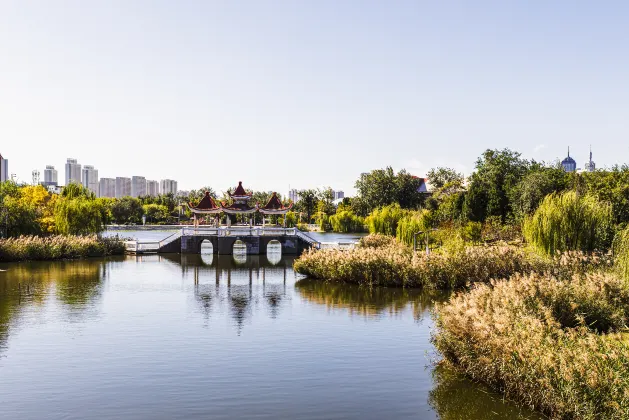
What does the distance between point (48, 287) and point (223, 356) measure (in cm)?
1670

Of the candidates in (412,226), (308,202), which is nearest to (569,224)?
(412,226)

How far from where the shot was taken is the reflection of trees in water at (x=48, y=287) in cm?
2434

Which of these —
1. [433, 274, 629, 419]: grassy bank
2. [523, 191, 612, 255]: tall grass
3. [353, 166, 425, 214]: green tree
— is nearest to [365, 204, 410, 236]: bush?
[353, 166, 425, 214]: green tree

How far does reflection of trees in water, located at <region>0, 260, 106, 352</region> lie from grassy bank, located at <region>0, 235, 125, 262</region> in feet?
4.88

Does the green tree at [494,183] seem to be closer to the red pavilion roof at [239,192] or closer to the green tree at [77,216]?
the red pavilion roof at [239,192]

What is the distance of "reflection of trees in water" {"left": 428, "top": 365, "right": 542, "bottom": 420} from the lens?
44.0ft

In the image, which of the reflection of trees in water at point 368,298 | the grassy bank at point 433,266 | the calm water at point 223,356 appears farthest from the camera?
the grassy bank at point 433,266

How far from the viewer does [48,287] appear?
101 ft

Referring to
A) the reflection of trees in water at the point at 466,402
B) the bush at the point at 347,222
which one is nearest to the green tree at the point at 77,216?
the reflection of trees in water at the point at 466,402

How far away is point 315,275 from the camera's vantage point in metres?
35.5

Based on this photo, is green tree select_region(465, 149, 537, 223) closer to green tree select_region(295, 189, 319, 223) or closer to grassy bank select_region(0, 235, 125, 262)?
grassy bank select_region(0, 235, 125, 262)

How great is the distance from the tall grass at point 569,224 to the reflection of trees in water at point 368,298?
5449 millimetres

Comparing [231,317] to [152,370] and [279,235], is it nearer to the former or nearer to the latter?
[152,370]

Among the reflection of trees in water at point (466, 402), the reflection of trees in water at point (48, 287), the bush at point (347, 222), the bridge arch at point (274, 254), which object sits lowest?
the reflection of trees in water at point (466, 402)
